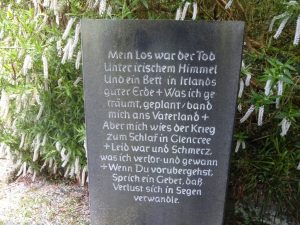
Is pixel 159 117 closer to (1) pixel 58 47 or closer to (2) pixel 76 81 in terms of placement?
(2) pixel 76 81

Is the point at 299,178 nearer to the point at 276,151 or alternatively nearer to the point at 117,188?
the point at 276,151

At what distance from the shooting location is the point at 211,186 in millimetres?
3008

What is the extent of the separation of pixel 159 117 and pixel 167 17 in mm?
1045

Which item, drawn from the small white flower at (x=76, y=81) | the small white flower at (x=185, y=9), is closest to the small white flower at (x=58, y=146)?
the small white flower at (x=76, y=81)

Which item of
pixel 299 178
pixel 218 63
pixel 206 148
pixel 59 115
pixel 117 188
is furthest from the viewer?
pixel 59 115

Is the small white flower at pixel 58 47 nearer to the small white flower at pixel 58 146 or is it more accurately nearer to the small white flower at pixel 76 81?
the small white flower at pixel 76 81

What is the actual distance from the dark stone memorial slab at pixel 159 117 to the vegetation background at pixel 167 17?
38 cm

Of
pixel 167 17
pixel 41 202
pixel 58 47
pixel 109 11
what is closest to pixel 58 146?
pixel 41 202

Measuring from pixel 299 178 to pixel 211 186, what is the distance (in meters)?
1.03

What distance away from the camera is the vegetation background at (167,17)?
320 cm

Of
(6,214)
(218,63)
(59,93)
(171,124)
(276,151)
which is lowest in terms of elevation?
(6,214)

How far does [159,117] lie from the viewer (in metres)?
2.85

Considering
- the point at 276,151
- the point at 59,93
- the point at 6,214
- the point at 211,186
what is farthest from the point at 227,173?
the point at 6,214

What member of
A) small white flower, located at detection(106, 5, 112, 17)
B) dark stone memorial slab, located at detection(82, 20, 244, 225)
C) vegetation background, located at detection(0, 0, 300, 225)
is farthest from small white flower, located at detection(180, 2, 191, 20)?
small white flower, located at detection(106, 5, 112, 17)
